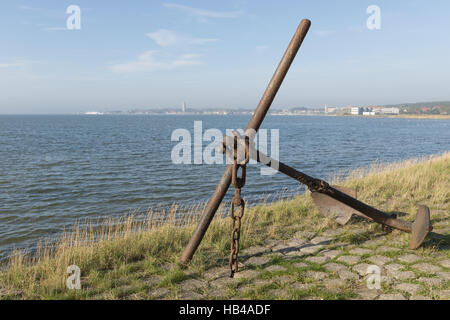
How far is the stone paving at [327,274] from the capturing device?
10.7ft

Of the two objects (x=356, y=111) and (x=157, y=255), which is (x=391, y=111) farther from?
(x=157, y=255)

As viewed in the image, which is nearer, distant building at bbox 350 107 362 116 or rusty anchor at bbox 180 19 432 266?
rusty anchor at bbox 180 19 432 266

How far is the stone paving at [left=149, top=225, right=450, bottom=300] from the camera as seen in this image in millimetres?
3266

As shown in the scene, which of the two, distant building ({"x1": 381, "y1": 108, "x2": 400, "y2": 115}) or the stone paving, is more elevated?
distant building ({"x1": 381, "y1": 108, "x2": 400, "y2": 115})

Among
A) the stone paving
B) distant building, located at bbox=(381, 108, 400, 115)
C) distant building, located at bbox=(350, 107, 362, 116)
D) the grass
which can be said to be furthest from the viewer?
distant building, located at bbox=(350, 107, 362, 116)

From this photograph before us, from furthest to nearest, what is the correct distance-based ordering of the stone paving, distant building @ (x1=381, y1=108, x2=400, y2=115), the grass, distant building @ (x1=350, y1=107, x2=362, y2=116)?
distant building @ (x1=350, y1=107, x2=362, y2=116) → distant building @ (x1=381, y1=108, x2=400, y2=115) → the grass → the stone paving

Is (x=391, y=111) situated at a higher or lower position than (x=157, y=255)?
higher

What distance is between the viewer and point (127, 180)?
14.9 meters

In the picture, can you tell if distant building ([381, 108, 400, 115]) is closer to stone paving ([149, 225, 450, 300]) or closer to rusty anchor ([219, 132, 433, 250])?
rusty anchor ([219, 132, 433, 250])

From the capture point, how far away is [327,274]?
3689mm

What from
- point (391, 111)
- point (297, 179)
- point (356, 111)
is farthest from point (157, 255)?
point (356, 111)

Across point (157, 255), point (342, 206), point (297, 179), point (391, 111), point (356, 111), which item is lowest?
point (157, 255)

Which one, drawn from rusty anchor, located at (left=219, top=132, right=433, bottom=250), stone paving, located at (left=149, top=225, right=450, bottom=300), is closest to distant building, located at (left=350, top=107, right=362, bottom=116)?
rusty anchor, located at (left=219, top=132, right=433, bottom=250)
